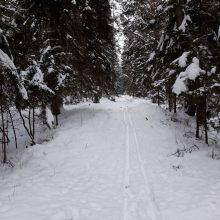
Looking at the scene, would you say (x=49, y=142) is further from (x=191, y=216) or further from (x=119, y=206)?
(x=191, y=216)

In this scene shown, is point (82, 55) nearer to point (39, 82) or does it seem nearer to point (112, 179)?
point (39, 82)

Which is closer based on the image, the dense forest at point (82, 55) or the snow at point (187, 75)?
the dense forest at point (82, 55)

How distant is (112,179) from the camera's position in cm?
866

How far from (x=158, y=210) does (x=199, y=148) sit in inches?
244

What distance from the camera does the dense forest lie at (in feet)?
35.2

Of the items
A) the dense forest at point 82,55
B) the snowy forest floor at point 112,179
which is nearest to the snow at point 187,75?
the dense forest at point 82,55

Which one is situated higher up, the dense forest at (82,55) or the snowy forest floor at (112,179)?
the dense forest at (82,55)

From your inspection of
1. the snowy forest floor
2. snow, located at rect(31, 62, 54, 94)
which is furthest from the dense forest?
the snowy forest floor

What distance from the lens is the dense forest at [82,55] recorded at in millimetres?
10727

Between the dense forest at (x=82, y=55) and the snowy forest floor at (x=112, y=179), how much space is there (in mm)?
1405

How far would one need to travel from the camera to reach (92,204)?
6.97 meters

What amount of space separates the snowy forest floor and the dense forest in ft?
4.61

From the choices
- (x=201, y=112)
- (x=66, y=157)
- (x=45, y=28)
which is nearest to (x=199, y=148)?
(x=201, y=112)

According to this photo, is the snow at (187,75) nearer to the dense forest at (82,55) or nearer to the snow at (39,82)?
the dense forest at (82,55)
